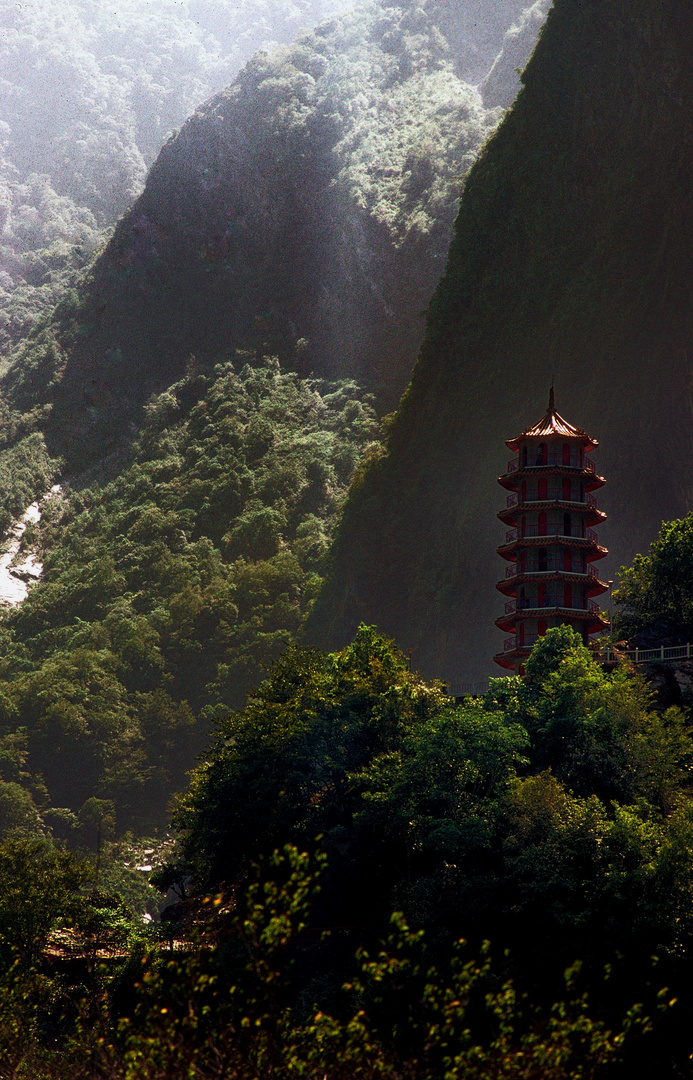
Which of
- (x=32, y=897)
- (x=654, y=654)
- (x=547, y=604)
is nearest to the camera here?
(x=32, y=897)

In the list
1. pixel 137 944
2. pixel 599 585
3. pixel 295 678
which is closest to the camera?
pixel 137 944

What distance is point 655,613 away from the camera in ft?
212

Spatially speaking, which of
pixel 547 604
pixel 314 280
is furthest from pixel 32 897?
pixel 314 280

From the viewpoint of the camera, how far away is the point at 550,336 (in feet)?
369

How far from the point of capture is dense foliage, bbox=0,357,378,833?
13412 cm

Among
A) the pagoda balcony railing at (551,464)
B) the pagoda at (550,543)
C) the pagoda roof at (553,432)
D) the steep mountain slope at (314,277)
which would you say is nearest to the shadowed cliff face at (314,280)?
the steep mountain slope at (314,277)

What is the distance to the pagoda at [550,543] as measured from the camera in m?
69.1

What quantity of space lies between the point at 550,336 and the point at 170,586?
215ft

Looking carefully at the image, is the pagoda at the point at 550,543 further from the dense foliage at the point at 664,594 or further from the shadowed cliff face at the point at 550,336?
the shadowed cliff face at the point at 550,336

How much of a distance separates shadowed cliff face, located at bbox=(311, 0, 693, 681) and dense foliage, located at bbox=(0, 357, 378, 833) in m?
19.1

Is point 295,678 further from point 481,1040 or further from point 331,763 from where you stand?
point 481,1040

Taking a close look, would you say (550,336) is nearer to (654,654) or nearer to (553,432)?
(553,432)

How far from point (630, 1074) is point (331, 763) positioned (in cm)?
1925

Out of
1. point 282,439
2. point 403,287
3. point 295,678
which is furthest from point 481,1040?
point 403,287
